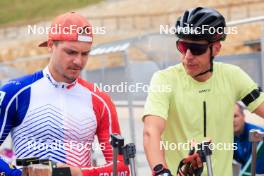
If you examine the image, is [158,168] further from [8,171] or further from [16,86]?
[16,86]

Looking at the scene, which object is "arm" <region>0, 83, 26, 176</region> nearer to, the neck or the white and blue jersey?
the white and blue jersey

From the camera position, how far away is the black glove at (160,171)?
12.7 feet

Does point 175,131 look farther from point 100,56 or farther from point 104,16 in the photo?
point 104,16

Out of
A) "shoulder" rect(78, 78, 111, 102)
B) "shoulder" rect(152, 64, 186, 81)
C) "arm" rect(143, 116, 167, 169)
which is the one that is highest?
"shoulder" rect(152, 64, 186, 81)

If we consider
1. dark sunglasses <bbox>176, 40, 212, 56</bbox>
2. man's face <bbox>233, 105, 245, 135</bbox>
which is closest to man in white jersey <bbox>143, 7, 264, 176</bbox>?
dark sunglasses <bbox>176, 40, 212, 56</bbox>

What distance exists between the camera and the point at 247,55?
7.87 meters

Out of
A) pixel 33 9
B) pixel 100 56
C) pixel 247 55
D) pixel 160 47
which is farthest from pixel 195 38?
pixel 33 9

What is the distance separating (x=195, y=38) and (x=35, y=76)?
998mm

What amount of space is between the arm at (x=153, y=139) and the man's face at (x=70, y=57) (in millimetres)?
494

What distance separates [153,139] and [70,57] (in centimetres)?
69

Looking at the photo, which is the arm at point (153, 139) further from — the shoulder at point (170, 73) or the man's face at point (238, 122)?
the man's face at point (238, 122)

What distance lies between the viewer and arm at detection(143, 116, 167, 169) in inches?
160

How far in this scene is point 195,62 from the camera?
4.55 m

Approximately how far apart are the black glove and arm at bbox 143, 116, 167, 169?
2.7 inches
